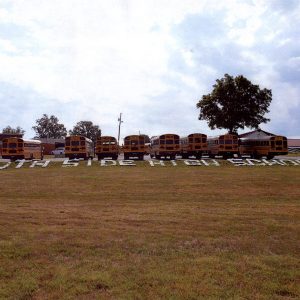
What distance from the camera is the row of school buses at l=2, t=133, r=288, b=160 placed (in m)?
40.2

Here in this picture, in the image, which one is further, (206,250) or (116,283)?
(206,250)

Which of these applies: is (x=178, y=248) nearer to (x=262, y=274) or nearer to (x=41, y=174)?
(x=262, y=274)

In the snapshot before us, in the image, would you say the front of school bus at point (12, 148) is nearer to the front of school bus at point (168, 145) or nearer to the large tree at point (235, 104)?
the front of school bus at point (168, 145)

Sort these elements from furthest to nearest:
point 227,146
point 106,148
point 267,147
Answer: point 267,147, point 227,146, point 106,148

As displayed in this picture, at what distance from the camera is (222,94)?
69062 millimetres

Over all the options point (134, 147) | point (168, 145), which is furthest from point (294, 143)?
point (134, 147)

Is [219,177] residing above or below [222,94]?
below

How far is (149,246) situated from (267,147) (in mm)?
38148

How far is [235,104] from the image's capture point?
6794 cm

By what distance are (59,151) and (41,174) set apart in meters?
57.6

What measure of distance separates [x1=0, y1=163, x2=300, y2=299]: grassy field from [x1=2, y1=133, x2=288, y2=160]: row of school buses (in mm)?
23930

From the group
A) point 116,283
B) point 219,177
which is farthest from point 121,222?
point 219,177

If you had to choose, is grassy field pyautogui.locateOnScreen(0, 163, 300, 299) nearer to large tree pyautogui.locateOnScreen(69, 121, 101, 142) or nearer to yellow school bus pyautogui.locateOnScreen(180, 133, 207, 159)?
yellow school bus pyautogui.locateOnScreen(180, 133, 207, 159)

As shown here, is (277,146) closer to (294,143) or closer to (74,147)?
(74,147)
